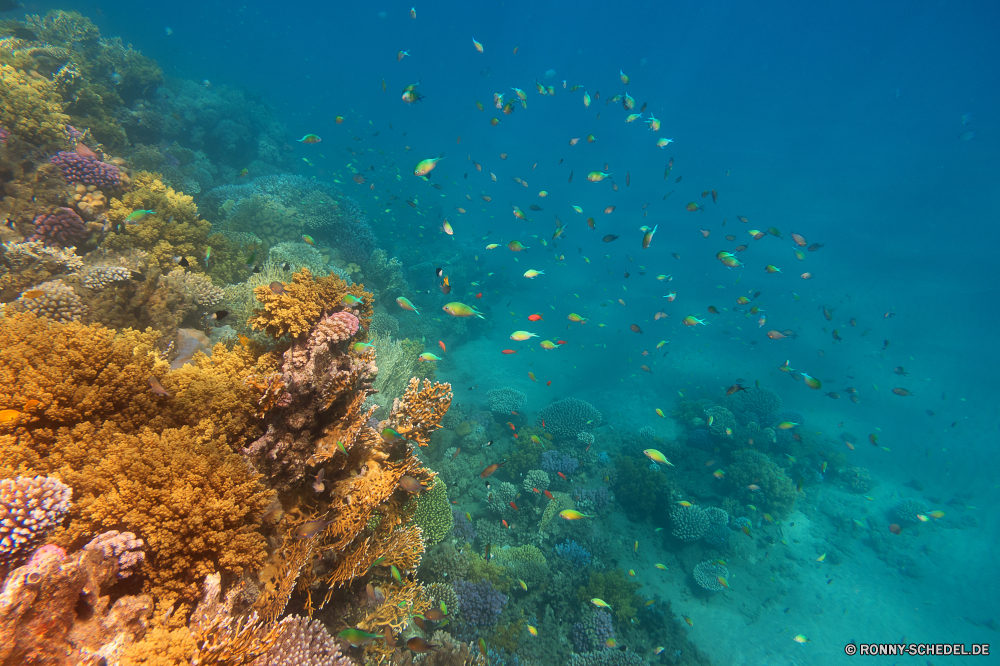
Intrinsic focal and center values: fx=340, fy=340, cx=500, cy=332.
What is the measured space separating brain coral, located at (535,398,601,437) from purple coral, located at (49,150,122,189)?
38.6 ft

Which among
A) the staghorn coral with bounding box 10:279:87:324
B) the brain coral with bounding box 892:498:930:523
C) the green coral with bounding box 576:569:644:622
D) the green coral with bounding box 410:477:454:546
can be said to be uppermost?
the brain coral with bounding box 892:498:930:523

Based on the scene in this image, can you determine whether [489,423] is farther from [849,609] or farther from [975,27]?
[975,27]

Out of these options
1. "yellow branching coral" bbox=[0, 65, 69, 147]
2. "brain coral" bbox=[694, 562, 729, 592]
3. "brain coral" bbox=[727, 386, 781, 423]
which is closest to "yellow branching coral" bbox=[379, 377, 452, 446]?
"brain coral" bbox=[694, 562, 729, 592]

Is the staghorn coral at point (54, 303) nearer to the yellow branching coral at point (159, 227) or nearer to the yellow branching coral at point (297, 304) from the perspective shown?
the yellow branching coral at point (159, 227)

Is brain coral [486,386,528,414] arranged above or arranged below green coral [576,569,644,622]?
above

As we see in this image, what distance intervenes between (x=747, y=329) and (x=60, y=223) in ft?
127

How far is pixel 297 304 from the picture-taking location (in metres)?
3.24

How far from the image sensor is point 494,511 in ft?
28.0

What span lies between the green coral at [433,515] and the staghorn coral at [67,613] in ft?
13.9

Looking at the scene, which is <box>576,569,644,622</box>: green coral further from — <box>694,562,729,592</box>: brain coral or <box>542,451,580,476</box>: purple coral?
<box>542,451,580,476</box>: purple coral

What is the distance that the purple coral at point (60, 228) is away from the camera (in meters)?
5.76

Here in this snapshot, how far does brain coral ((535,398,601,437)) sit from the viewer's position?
11523 millimetres

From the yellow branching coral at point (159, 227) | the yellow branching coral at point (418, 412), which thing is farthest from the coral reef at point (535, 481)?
the yellow branching coral at point (159, 227)

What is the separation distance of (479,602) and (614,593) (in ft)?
10.6
